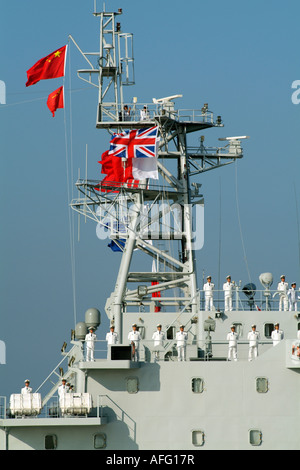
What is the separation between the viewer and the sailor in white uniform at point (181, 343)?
46338 mm

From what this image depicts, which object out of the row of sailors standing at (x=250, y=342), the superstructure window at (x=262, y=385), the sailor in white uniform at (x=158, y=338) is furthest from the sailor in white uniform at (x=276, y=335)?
the sailor in white uniform at (x=158, y=338)

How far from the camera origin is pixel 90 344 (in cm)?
4644

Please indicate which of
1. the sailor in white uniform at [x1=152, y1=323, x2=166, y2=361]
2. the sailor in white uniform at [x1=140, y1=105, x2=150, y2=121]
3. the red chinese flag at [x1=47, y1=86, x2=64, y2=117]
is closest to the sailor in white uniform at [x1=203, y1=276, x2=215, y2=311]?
the sailor in white uniform at [x1=152, y1=323, x2=166, y2=361]

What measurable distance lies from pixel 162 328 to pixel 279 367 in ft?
17.9

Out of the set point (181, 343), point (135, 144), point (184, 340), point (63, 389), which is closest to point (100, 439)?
point (63, 389)

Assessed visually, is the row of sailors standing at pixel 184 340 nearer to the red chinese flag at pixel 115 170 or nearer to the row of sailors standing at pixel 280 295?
the row of sailors standing at pixel 280 295

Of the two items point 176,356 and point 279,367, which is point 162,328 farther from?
point 279,367

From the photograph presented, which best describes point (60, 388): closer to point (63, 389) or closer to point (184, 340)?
point (63, 389)

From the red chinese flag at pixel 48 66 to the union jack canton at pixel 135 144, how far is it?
14.7ft

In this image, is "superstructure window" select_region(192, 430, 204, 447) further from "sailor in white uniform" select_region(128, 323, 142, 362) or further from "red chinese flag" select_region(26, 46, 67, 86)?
"red chinese flag" select_region(26, 46, 67, 86)

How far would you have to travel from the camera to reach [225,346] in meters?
47.5
